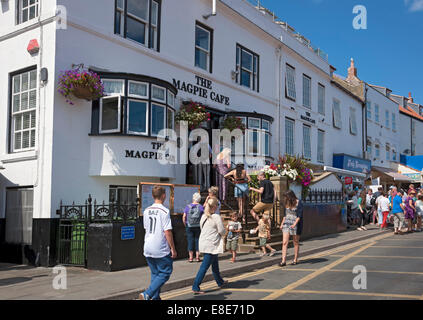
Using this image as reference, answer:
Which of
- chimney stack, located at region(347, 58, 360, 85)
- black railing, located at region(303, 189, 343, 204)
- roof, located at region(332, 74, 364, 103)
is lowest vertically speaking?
black railing, located at region(303, 189, 343, 204)

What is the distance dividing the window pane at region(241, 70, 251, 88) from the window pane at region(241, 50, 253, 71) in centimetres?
28

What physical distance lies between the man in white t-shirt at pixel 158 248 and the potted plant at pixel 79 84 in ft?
18.5

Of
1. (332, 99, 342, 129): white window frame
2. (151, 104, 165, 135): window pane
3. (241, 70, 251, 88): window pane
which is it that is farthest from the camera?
(332, 99, 342, 129): white window frame

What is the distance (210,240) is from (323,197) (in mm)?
10669

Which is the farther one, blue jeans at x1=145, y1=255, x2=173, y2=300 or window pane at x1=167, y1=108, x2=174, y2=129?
window pane at x1=167, y1=108, x2=174, y2=129

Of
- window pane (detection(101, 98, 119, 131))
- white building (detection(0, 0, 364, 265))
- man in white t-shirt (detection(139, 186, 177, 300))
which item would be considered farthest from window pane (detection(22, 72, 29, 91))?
man in white t-shirt (detection(139, 186, 177, 300))

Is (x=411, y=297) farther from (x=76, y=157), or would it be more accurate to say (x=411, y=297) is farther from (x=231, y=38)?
(x=231, y=38)

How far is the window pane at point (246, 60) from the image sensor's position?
731 inches

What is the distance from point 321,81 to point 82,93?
712 inches

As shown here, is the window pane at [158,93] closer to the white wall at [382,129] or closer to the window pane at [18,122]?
the window pane at [18,122]

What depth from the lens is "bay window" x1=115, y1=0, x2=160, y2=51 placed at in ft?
42.4

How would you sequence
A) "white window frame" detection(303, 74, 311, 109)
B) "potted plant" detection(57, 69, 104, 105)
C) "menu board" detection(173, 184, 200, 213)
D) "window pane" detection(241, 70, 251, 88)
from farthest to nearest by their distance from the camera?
"white window frame" detection(303, 74, 311, 109) → "window pane" detection(241, 70, 251, 88) → "menu board" detection(173, 184, 200, 213) → "potted plant" detection(57, 69, 104, 105)

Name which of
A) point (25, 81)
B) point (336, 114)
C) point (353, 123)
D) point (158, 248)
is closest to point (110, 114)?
point (25, 81)

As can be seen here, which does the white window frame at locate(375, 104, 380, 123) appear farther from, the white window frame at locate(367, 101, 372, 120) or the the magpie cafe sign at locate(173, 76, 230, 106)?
the the magpie cafe sign at locate(173, 76, 230, 106)
